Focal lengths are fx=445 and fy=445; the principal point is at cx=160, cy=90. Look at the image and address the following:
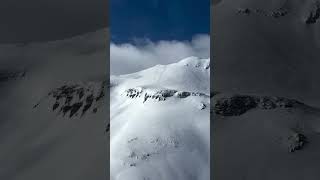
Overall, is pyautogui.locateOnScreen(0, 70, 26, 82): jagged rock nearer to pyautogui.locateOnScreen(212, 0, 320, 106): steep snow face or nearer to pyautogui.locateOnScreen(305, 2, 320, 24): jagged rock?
pyautogui.locateOnScreen(212, 0, 320, 106): steep snow face

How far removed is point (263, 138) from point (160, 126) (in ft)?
10.5

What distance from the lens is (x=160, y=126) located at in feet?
45.2

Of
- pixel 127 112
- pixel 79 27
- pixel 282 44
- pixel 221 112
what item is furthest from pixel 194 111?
pixel 282 44

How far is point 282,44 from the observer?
23969mm

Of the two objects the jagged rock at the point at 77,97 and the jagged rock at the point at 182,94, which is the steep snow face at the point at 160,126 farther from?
the jagged rock at the point at 77,97

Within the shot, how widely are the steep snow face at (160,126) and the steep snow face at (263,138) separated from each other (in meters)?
0.49

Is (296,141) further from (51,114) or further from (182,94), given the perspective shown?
(51,114)

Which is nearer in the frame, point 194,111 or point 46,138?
point 46,138

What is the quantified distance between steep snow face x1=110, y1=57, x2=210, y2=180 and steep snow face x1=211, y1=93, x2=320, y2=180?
0.49 meters

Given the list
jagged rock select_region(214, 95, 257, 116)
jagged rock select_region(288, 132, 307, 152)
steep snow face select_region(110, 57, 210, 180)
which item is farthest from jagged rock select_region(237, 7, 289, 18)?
jagged rock select_region(288, 132, 307, 152)

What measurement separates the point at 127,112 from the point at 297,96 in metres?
7.61

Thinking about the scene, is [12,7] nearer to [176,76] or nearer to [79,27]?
[79,27]

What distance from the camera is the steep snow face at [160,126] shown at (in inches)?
428

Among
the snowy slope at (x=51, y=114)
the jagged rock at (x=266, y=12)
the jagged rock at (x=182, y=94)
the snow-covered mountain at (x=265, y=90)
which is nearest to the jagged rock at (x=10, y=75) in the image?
the snowy slope at (x=51, y=114)
